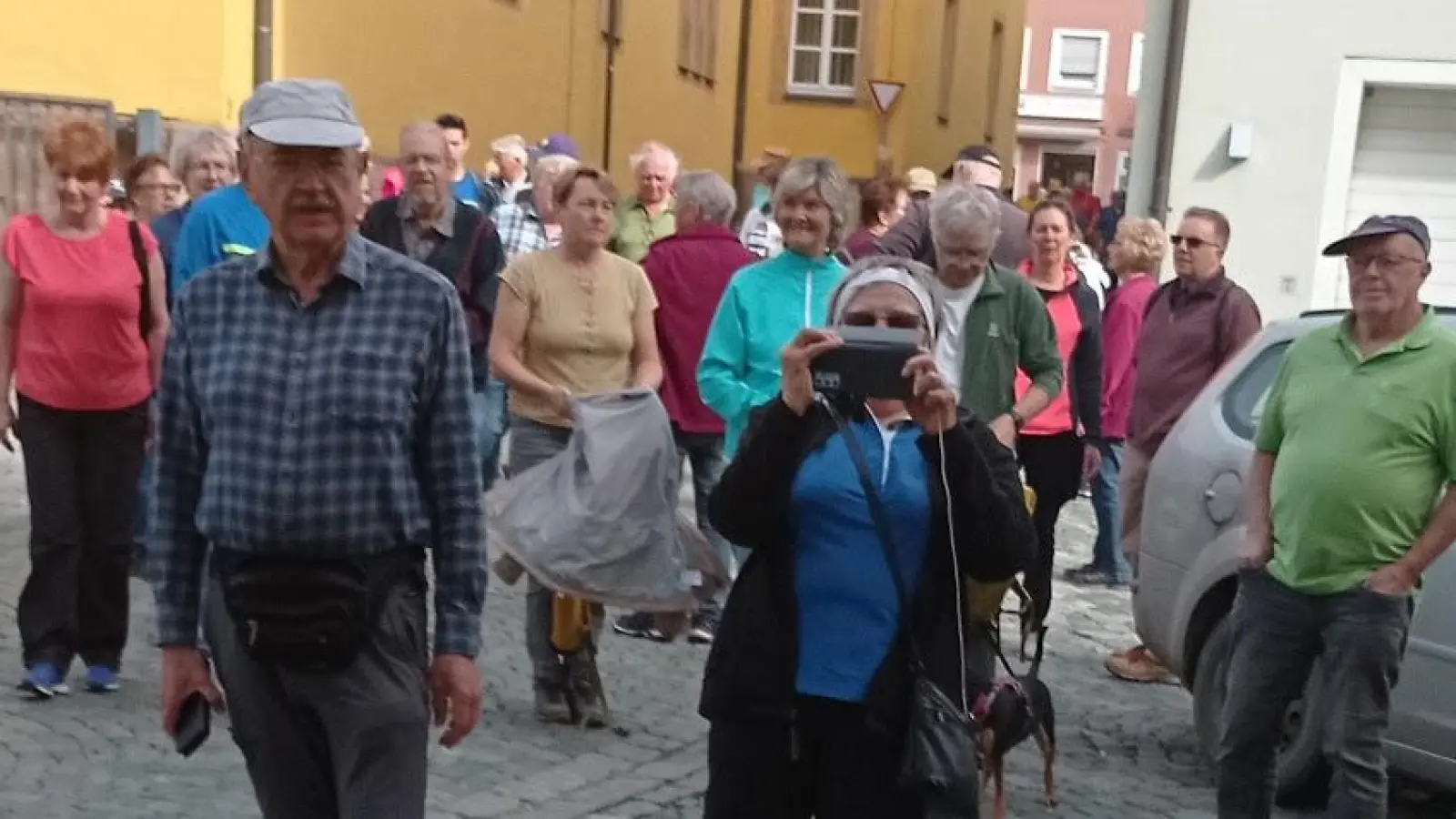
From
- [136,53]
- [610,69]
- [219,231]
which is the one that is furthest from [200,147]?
[610,69]

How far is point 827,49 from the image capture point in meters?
36.1

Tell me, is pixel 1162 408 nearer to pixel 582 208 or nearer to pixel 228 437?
pixel 582 208

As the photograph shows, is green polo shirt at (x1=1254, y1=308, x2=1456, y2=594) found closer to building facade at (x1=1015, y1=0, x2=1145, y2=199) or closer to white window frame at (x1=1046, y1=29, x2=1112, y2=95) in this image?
building facade at (x1=1015, y1=0, x2=1145, y2=199)

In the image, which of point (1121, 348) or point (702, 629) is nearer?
point (702, 629)

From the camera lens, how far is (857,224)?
1048cm

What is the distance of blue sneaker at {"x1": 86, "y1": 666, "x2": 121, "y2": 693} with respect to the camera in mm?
6938

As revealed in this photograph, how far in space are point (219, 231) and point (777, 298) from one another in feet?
6.37

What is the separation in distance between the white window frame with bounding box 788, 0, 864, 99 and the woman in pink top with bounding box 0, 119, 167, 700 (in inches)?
1166

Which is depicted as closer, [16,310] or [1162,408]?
[16,310]

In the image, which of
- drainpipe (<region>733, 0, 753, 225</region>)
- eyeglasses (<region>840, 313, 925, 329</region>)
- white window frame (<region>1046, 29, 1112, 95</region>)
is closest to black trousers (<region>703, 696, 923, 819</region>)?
eyeglasses (<region>840, 313, 925, 329</region>)

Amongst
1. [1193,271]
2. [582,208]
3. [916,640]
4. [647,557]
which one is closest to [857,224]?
[1193,271]

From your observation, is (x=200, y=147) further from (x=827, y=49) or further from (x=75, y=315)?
(x=827, y=49)

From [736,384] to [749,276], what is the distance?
38 centimetres

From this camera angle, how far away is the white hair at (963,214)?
6172 mm
